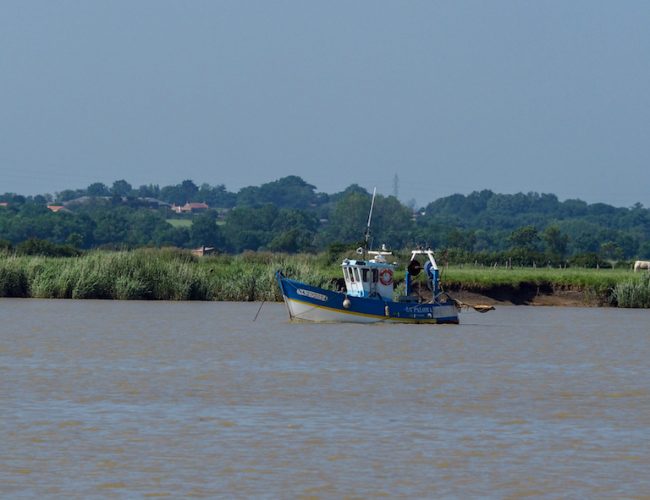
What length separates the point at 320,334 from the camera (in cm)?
4859

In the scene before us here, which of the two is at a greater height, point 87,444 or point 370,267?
point 370,267

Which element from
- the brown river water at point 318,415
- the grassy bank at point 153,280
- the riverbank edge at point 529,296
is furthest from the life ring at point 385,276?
the riverbank edge at point 529,296

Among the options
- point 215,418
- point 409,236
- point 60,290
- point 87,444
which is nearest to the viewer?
point 87,444

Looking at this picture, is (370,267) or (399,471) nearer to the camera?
(399,471)

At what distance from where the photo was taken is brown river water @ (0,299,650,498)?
63.3ft

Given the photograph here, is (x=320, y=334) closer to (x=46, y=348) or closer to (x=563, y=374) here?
(x=46, y=348)

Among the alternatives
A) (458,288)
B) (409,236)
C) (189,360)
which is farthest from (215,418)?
(409,236)

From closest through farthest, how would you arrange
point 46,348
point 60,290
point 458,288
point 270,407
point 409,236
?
point 270,407 → point 46,348 → point 60,290 → point 458,288 → point 409,236

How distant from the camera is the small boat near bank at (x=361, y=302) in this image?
53594 millimetres

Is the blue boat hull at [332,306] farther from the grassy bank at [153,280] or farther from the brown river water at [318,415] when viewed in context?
the grassy bank at [153,280]

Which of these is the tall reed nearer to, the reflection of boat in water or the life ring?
the reflection of boat in water

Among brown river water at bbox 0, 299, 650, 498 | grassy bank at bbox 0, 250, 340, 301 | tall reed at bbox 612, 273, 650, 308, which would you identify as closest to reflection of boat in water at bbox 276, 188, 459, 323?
brown river water at bbox 0, 299, 650, 498

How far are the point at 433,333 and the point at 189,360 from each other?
15.3 metres

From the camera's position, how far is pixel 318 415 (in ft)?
84.9
